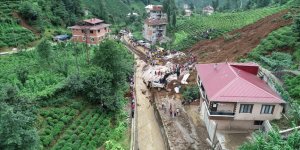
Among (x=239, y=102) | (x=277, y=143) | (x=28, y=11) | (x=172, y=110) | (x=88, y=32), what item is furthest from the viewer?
(x=88, y=32)

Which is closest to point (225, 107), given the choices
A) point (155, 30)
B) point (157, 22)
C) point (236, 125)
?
point (236, 125)

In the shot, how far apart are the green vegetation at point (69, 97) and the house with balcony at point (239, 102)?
8784mm

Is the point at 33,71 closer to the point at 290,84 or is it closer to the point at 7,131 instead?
the point at 7,131

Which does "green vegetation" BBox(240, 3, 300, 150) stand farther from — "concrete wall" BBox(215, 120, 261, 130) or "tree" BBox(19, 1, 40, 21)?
"tree" BBox(19, 1, 40, 21)

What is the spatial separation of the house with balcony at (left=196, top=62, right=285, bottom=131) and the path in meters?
5.51

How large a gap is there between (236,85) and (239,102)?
157cm

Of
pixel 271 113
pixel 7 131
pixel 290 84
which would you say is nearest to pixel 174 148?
pixel 271 113

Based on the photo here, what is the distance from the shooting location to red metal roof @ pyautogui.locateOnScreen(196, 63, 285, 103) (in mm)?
22641

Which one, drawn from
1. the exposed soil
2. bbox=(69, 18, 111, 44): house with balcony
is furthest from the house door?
bbox=(69, 18, 111, 44): house with balcony

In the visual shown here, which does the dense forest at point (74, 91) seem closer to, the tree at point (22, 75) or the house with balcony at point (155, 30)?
the tree at point (22, 75)

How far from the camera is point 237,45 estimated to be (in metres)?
41.7

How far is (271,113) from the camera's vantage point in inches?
912

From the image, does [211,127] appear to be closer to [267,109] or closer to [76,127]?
[267,109]

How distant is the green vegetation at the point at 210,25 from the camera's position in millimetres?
58062
